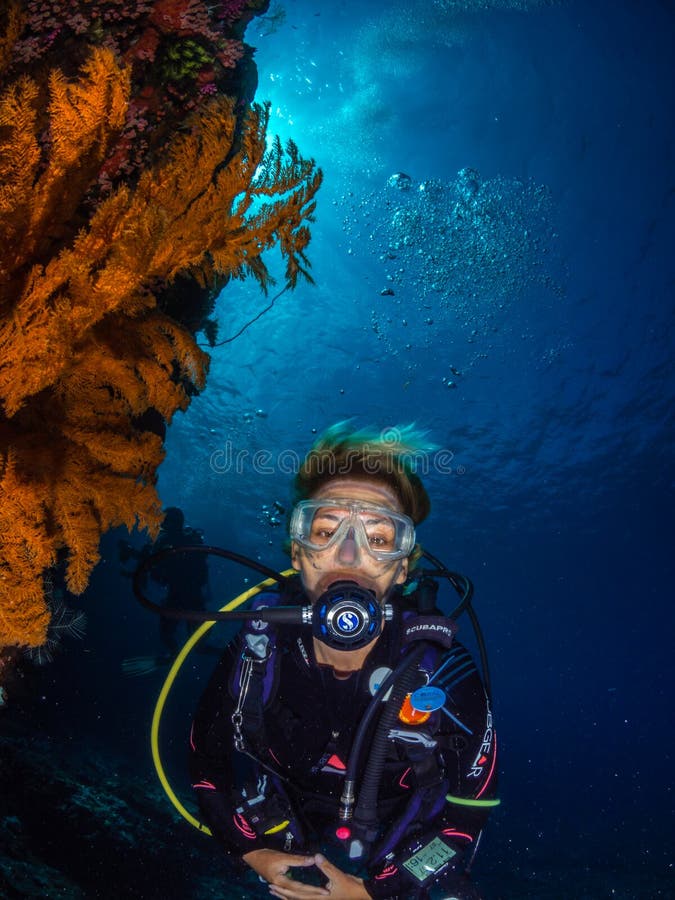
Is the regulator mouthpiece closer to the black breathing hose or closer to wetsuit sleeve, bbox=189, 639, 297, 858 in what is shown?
the black breathing hose

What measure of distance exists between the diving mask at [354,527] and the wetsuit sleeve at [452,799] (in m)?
0.87

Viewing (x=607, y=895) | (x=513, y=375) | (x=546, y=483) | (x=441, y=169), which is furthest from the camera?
(x=546, y=483)

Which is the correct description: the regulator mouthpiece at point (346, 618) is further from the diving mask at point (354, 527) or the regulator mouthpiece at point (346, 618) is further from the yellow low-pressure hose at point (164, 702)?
the yellow low-pressure hose at point (164, 702)

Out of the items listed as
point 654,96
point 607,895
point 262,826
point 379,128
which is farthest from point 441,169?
point 607,895

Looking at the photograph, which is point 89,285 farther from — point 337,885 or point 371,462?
point 337,885

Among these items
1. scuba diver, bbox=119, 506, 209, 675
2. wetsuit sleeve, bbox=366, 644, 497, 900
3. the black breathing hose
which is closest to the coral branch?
the black breathing hose

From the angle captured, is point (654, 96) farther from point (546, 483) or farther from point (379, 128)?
point (546, 483)

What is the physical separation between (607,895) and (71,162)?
20103 mm

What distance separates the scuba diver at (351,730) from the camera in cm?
299

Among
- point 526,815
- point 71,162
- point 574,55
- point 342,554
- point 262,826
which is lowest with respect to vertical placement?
point 526,815

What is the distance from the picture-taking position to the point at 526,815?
37906 millimetres

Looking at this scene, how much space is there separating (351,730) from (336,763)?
0.83 ft

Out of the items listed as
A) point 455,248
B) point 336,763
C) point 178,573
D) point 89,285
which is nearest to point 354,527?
point 336,763

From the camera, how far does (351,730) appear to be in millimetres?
3367
